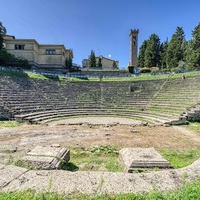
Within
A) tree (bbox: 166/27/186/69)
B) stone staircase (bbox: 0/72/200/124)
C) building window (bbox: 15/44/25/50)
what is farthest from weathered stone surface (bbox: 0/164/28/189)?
tree (bbox: 166/27/186/69)

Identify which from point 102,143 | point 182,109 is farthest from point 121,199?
point 182,109

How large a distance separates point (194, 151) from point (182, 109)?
10486 millimetres

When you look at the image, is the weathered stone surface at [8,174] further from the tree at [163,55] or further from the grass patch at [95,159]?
the tree at [163,55]

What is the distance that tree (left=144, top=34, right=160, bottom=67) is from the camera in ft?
194

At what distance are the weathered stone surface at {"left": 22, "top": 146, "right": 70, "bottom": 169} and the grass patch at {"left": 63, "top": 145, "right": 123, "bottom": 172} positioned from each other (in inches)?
17.5

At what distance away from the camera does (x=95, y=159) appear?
269 inches

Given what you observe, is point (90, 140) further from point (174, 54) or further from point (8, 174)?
point (174, 54)

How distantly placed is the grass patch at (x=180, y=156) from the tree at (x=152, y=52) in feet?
176

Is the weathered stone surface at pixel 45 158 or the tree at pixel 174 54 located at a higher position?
the tree at pixel 174 54

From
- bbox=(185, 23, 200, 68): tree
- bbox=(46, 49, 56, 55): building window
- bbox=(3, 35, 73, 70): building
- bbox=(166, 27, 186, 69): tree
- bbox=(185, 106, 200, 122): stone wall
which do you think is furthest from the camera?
bbox=(166, 27, 186, 69): tree

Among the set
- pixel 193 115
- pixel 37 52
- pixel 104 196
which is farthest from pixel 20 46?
pixel 104 196

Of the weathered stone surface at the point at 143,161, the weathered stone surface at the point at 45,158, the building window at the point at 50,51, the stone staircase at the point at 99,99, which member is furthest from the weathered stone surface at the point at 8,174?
the building window at the point at 50,51

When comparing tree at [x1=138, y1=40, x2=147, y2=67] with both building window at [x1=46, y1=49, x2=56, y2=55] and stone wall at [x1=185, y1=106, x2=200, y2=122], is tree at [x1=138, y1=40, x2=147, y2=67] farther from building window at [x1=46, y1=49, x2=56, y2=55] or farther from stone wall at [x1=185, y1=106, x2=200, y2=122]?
stone wall at [x1=185, y1=106, x2=200, y2=122]

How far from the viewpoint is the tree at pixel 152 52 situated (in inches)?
2327
